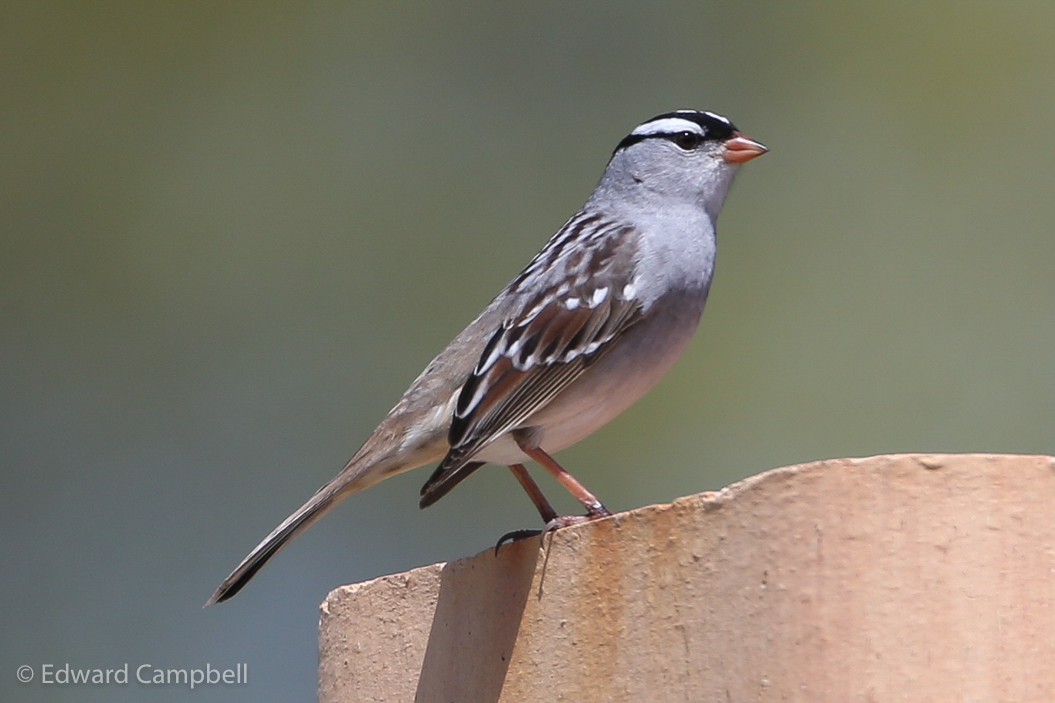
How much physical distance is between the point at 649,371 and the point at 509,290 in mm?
664

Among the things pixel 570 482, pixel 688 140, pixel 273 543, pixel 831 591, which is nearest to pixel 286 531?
pixel 273 543

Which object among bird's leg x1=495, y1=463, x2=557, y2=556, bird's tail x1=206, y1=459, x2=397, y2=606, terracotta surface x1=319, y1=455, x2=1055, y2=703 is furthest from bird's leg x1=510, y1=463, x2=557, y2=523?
terracotta surface x1=319, y1=455, x2=1055, y2=703

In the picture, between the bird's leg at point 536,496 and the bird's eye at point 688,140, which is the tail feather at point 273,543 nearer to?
the bird's leg at point 536,496

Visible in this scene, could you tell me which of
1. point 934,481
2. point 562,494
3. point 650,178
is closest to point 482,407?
point 650,178

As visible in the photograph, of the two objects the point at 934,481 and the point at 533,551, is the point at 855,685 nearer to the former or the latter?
the point at 934,481

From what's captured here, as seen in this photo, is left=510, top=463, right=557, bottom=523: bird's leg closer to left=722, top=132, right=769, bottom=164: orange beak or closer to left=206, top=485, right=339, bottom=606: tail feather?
left=206, top=485, right=339, bottom=606: tail feather

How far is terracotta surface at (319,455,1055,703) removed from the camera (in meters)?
2.01

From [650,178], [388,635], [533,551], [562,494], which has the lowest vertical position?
[562,494]

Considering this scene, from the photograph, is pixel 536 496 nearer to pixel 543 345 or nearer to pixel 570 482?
pixel 570 482

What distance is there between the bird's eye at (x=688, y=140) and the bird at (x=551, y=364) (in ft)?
0.96

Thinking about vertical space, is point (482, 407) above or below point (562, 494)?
above

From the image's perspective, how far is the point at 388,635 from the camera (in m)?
3.00

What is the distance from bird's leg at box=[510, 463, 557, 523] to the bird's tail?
472mm

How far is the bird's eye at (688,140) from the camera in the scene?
4.45 metres
